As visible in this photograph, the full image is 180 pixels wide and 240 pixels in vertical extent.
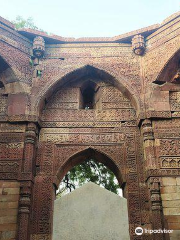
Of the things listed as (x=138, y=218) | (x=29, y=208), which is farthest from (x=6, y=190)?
(x=138, y=218)

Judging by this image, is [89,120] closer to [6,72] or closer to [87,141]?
[87,141]

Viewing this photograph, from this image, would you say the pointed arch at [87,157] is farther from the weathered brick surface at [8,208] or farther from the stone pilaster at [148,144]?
the weathered brick surface at [8,208]

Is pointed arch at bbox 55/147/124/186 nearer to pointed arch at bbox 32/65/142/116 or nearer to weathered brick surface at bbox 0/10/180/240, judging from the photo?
weathered brick surface at bbox 0/10/180/240

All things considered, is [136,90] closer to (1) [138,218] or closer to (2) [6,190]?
(1) [138,218]

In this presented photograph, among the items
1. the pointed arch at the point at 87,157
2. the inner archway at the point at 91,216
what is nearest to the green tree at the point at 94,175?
the pointed arch at the point at 87,157

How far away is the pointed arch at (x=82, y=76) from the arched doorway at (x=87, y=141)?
0.05 m

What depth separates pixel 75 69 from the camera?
786 cm

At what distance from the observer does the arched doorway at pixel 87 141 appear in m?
6.47

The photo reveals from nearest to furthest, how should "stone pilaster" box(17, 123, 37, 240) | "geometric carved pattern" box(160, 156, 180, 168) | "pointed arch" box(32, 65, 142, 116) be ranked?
"stone pilaster" box(17, 123, 37, 240) < "geometric carved pattern" box(160, 156, 180, 168) < "pointed arch" box(32, 65, 142, 116)

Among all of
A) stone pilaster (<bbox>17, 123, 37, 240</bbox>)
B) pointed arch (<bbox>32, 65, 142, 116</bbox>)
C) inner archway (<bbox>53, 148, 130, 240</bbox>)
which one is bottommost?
inner archway (<bbox>53, 148, 130, 240</bbox>)

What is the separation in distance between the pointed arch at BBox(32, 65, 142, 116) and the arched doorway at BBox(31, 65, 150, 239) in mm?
51

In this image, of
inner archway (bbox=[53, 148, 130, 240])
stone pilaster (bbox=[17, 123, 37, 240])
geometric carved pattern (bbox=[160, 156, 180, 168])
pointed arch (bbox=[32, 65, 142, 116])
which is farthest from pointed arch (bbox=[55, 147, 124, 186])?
inner archway (bbox=[53, 148, 130, 240])

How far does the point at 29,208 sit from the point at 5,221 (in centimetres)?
54

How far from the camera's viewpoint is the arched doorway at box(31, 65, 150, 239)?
6474mm
